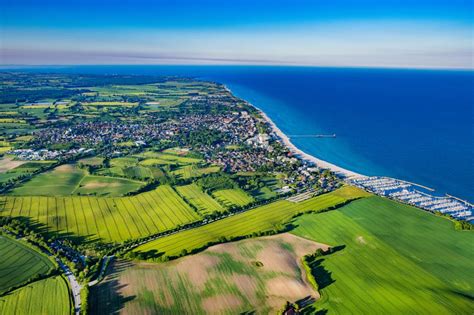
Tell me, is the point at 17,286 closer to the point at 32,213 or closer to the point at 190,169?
the point at 32,213

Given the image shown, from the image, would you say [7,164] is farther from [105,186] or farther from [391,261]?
[391,261]

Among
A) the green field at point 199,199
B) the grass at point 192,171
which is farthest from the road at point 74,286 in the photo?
the grass at point 192,171

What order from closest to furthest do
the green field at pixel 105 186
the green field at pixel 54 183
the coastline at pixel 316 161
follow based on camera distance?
the green field at pixel 54 183 → the green field at pixel 105 186 → the coastline at pixel 316 161

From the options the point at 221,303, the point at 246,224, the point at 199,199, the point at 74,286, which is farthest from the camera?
the point at 199,199

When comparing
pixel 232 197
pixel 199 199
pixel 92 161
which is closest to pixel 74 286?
pixel 199 199

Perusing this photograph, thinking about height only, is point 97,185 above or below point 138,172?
below

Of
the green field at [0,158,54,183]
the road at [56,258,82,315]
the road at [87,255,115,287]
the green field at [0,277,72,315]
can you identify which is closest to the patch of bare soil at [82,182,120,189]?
the green field at [0,158,54,183]

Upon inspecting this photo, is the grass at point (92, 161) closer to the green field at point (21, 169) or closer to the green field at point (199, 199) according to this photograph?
the green field at point (21, 169)
